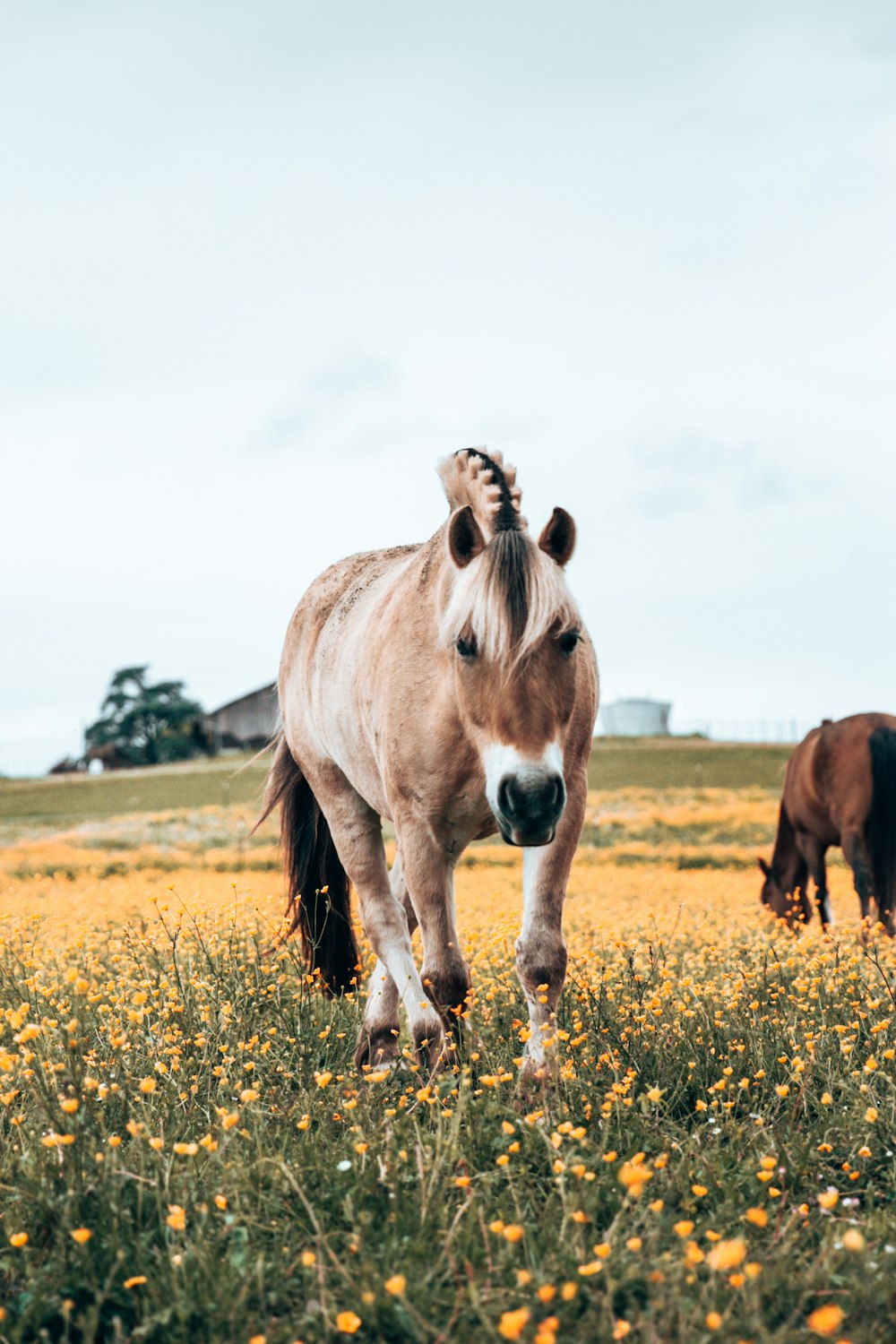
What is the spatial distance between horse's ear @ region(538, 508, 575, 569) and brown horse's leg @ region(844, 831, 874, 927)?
332 inches

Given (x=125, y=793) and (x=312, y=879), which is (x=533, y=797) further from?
(x=125, y=793)

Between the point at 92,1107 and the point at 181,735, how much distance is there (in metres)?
85.2

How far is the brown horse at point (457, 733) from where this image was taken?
13.8 feet

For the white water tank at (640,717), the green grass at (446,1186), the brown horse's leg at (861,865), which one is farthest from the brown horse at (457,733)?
the white water tank at (640,717)

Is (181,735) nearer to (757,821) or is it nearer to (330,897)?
(757,821)

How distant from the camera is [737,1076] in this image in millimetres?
4633

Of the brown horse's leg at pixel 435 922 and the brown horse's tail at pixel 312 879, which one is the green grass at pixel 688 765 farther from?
the brown horse's leg at pixel 435 922

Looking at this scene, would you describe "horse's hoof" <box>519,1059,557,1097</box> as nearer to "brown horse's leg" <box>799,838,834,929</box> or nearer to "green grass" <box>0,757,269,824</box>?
"brown horse's leg" <box>799,838,834,929</box>

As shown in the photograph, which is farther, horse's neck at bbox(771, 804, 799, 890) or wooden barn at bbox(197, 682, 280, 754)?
wooden barn at bbox(197, 682, 280, 754)

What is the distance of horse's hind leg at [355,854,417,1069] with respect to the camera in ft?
18.4

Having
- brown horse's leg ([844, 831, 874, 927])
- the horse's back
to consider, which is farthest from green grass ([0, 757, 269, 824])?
brown horse's leg ([844, 831, 874, 927])

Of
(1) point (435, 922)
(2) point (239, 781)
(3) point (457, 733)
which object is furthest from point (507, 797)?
→ (2) point (239, 781)

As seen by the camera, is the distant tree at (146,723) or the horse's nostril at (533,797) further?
the distant tree at (146,723)

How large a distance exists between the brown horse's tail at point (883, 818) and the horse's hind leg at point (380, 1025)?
23.8 ft
